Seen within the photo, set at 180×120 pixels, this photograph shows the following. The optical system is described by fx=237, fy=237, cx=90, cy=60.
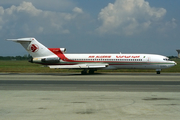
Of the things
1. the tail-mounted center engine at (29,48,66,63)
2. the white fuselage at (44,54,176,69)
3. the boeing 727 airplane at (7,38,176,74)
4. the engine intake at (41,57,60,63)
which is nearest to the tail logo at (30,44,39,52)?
the boeing 727 airplane at (7,38,176,74)

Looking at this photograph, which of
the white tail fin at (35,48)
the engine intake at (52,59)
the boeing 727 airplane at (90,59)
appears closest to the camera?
the boeing 727 airplane at (90,59)

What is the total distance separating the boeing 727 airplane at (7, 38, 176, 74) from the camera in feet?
120

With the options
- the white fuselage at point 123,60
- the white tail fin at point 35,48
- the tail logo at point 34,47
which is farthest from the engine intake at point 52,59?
the tail logo at point 34,47

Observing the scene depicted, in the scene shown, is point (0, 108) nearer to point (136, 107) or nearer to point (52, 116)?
point (52, 116)

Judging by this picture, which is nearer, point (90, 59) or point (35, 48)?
point (90, 59)

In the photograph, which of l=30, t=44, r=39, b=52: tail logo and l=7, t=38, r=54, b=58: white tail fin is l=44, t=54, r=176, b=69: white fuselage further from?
l=30, t=44, r=39, b=52: tail logo

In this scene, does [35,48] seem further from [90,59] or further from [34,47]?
[90,59]

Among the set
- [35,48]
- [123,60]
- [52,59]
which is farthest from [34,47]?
[123,60]

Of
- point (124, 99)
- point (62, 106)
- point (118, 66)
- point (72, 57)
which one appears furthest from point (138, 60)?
point (62, 106)

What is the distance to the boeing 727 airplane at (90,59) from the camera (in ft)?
120

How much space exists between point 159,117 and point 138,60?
2826cm

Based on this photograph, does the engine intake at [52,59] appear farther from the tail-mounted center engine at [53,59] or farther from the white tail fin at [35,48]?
the white tail fin at [35,48]

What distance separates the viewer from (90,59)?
38.4 m

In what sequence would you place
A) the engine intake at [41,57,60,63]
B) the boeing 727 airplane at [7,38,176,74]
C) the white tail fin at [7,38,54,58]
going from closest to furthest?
the boeing 727 airplane at [7,38,176,74], the engine intake at [41,57,60,63], the white tail fin at [7,38,54,58]
